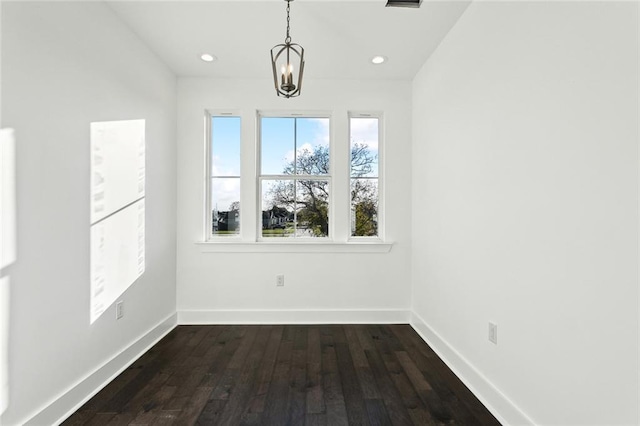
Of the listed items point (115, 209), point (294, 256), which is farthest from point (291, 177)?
point (115, 209)

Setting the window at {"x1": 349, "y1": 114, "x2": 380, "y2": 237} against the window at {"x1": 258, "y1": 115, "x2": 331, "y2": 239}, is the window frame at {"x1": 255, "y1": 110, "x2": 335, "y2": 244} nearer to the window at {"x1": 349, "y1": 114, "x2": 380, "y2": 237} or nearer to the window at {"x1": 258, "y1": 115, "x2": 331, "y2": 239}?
the window at {"x1": 258, "y1": 115, "x2": 331, "y2": 239}

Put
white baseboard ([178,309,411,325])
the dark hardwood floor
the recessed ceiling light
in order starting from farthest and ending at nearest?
white baseboard ([178,309,411,325]) < the recessed ceiling light < the dark hardwood floor

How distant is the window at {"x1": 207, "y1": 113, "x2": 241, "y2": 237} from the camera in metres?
3.34

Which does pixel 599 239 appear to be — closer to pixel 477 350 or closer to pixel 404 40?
pixel 477 350

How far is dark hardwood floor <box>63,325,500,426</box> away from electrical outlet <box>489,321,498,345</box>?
0.41 m

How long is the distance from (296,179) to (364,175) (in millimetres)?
760

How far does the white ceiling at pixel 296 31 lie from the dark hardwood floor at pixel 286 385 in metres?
2.62

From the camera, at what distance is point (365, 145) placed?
3398 mm

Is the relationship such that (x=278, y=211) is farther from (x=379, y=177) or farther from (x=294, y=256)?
(x=379, y=177)

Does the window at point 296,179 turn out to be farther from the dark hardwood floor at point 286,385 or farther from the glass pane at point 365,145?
the dark hardwood floor at point 286,385

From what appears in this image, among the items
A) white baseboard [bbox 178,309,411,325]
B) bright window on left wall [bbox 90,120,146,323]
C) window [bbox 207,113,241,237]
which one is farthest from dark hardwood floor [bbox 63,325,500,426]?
window [bbox 207,113,241,237]

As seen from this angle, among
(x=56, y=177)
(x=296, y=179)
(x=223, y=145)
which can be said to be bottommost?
(x=56, y=177)

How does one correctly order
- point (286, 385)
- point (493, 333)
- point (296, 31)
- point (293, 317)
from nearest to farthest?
point (493, 333) < point (286, 385) < point (296, 31) < point (293, 317)

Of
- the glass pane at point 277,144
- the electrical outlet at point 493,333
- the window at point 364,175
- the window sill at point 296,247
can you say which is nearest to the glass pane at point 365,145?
the window at point 364,175
